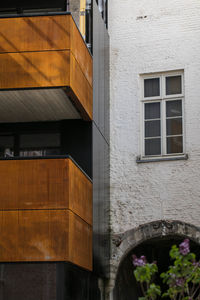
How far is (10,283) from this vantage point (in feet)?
38.6

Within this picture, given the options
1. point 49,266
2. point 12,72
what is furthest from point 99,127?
point 49,266

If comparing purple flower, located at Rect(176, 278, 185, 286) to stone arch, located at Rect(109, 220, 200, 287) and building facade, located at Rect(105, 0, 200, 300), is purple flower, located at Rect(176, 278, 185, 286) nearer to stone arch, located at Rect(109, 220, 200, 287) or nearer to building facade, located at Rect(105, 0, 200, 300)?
building facade, located at Rect(105, 0, 200, 300)

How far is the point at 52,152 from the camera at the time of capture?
14281mm

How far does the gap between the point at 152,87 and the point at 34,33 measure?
12.8ft

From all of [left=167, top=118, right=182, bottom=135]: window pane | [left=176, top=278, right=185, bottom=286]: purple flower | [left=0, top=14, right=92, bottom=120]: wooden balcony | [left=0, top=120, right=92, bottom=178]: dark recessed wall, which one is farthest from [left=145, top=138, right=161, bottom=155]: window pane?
[left=176, top=278, right=185, bottom=286]: purple flower

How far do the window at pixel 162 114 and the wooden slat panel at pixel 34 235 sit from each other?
4.02 meters

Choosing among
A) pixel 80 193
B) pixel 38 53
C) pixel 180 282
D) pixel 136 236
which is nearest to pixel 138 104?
pixel 136 236

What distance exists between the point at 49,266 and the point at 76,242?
84cm

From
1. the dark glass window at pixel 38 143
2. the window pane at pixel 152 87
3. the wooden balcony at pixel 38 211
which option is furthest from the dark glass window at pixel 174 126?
the wooden balcony at pixel 38 211

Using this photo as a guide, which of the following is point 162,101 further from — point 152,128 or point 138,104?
point 152,128

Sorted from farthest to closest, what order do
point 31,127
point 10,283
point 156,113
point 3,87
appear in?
point 156,113 < point 31,127 < point 3,87 < point 10,283

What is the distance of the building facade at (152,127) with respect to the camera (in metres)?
15.1

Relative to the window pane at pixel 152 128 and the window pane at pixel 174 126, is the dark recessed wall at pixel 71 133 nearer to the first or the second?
the window pane at pixel 152 128

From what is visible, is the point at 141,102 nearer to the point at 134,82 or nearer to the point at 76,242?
the point at 134,82
